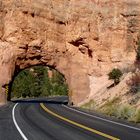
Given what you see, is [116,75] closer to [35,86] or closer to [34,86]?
[34,86]

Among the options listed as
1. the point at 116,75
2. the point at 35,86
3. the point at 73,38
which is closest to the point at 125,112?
the point at 116,75

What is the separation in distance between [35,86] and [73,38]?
189 feet

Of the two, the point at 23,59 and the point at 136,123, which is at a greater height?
the point at 23,59

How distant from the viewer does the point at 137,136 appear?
46.1 feet

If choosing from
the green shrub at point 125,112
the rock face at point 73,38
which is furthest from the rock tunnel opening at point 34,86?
the green shrub at point 125,112

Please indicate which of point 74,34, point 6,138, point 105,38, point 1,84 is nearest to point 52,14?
point 74,34

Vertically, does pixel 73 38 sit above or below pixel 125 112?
above

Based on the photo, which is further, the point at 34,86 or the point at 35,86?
the point at 35,86

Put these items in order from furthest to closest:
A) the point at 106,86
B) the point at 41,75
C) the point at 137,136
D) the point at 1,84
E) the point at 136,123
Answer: the point at 41,75
the point at 1,84
the point at 106,86
the point at 136,123
the point at 137,136

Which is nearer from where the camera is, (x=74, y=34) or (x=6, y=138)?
(x=6, y=138)

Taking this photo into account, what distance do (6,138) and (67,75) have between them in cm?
3007

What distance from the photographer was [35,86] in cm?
9975

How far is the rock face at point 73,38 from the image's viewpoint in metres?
42.4

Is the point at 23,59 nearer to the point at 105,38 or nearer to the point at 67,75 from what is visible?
the point at 67,75
